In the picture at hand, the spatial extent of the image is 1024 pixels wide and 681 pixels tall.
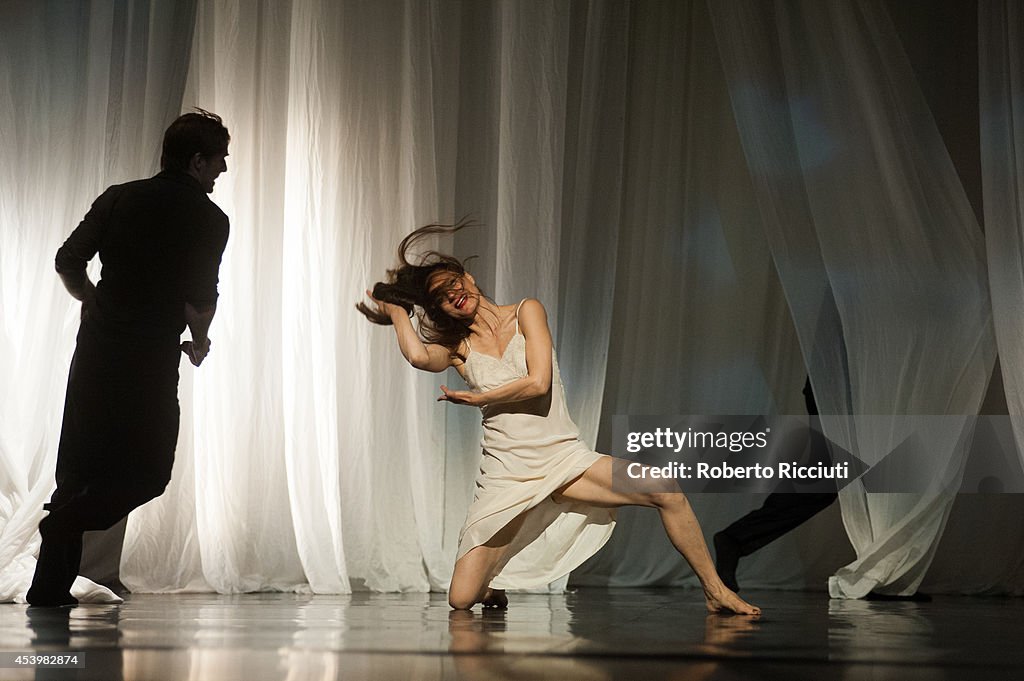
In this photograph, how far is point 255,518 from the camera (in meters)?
3.78

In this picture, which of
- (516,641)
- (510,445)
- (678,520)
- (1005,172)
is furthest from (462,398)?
(1005,172)

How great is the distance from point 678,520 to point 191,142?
1801 mm

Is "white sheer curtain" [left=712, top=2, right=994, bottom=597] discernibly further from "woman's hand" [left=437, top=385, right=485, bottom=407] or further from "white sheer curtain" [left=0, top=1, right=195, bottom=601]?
"white sheer curtain" [left=0, top=1, right=195, bottom=601]

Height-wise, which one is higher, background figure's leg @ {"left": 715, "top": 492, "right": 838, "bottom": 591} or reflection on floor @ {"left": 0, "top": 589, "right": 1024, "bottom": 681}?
background figure's leg @ {"left": 715, "top": 492, "right": 838, "bottom": 591}

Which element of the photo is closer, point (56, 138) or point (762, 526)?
point (762, 526)

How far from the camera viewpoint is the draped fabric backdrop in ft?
11.2

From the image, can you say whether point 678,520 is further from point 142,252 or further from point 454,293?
point 142,252

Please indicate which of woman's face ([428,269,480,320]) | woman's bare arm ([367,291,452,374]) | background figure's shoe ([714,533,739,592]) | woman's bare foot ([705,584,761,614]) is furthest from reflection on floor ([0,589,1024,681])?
woman's face ([428,269,480,320])

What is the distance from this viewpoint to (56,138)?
3918mm

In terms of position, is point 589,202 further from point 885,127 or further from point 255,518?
point 255,518

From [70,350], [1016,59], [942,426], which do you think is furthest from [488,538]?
[1016,59]

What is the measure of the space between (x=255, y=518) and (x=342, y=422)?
1.47 feet

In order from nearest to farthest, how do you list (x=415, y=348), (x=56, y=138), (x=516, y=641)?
(x=516, y=641), (x=415, y=348), (x=56, y=138)

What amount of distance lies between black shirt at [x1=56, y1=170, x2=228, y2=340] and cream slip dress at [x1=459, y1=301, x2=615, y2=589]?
935 mm
